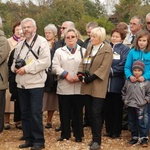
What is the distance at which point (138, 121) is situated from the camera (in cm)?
582

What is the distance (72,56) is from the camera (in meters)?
5.86

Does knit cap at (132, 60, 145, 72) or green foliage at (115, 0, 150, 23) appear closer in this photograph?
knit cap at (132, 60, 145, 72)

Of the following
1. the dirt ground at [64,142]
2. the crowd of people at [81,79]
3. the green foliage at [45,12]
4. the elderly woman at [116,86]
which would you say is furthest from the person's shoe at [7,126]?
the green foliage at [45,12]

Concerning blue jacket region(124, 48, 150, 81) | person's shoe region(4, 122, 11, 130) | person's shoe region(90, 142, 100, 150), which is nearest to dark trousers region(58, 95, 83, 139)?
person's shoe region(90, 142, 100, 150)

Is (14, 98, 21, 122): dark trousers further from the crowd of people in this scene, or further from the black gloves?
the black gloves

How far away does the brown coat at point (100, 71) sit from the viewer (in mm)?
5539

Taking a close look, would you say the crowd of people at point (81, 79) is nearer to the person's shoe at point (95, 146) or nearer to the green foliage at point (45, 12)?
the person's shoe at point (95, 146)

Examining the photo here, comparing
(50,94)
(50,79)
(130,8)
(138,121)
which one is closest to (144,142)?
(138,121)

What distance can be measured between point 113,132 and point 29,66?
6.73 ft

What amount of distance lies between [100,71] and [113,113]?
1189 mm

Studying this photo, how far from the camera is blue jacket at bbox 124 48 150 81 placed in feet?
18.9

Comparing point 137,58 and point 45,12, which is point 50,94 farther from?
point 45,12

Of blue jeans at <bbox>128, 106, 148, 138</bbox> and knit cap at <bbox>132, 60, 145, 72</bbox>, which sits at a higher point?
knit cap at <bbox>132, 60, 145, 72</bbox>

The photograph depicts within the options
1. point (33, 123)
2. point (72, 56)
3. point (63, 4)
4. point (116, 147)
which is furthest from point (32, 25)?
point (63, 4)
